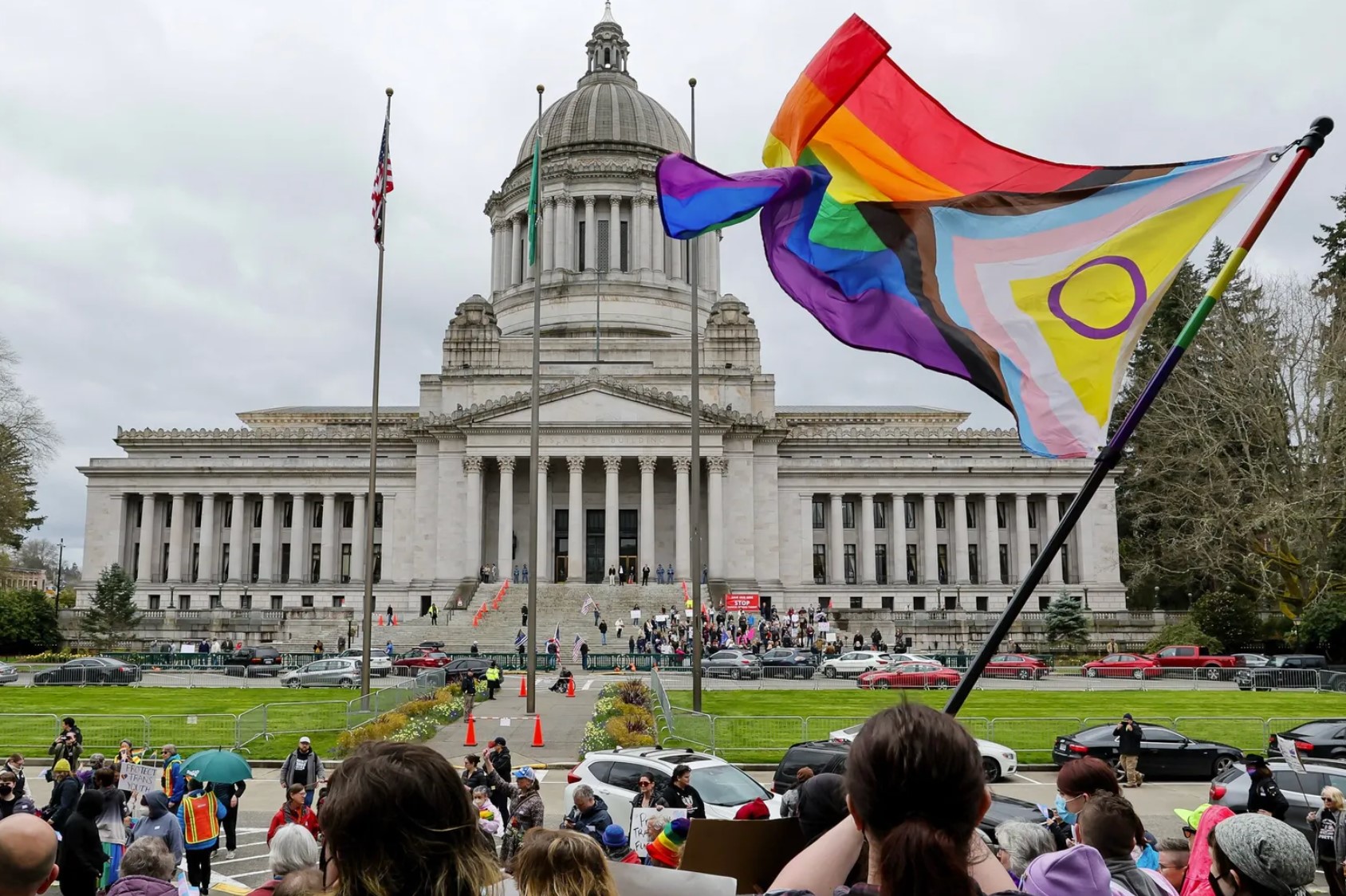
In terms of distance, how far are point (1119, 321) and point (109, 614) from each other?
63.7 metres

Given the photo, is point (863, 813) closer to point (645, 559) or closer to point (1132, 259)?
point (1132, 259)

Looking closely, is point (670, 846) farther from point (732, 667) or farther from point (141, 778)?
point (732, 667)

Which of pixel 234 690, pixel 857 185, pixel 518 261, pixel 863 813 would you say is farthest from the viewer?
pixel 518 261

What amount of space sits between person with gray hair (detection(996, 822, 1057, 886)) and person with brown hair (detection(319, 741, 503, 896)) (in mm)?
4148

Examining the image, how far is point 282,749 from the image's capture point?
27.2 m

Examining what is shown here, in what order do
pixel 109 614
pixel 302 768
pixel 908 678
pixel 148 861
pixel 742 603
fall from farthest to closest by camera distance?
1. pixel 109 614
2. pixel 742 603
3. pixel 908 678
4. pixel 302 768
5. pixel 148 861

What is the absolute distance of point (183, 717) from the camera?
98.1ft

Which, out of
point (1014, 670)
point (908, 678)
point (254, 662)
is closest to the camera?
point (908, 678)

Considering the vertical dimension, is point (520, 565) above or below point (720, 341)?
below

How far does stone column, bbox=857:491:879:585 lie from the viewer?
80625mm

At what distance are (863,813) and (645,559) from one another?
2833 inches

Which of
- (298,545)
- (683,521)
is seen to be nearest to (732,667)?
(683,521)

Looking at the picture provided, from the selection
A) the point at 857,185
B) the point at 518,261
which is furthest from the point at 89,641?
the point at 857,185

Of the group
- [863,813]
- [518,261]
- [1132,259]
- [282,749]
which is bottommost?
[282,749]
